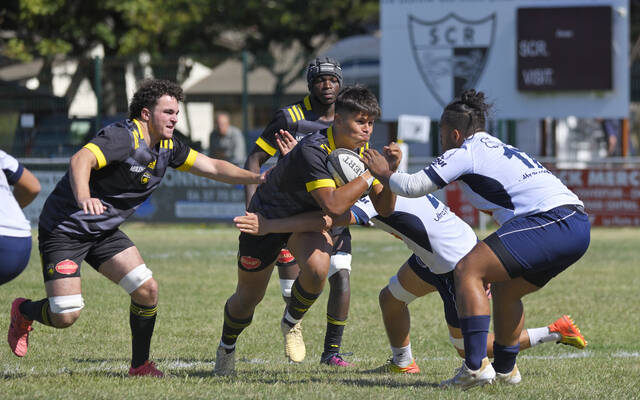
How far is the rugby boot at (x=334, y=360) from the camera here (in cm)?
694

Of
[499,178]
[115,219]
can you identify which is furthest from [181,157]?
[499,178]

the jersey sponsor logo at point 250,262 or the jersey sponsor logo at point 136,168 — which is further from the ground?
the jersey sponsor logo at point 136,168

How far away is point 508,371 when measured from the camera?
19.2 ft

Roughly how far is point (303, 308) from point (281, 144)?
1147mm

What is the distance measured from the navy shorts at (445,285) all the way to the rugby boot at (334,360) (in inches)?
37.1

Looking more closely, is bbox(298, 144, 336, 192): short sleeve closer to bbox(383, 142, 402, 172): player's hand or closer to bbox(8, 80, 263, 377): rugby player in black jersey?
bbox(383, 142, 402, 172): player's hand

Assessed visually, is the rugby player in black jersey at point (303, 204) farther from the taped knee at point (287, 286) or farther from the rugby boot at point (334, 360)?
the taped knee at point (287, 286)

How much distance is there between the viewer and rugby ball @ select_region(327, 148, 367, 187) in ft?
19.5

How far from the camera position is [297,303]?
21.9ft

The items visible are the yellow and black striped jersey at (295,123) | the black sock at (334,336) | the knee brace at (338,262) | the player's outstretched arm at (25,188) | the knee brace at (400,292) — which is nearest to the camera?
the player's outstretched arm at (25,188)

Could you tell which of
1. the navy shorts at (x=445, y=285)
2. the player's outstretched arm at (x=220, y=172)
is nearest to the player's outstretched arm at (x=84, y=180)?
the player's outstretched arm at (x=220, y=172)

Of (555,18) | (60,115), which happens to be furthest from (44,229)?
(555,18)

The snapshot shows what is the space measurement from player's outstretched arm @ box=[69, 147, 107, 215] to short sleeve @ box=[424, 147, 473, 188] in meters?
1.85

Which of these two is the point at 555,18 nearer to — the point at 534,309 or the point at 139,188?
the point at 534,309
